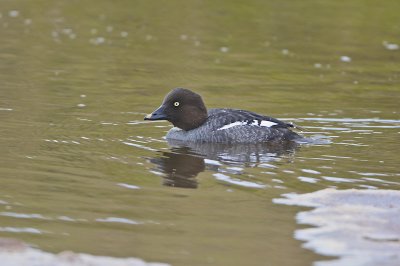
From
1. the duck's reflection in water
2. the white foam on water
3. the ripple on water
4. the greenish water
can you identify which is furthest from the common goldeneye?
the ripple on water

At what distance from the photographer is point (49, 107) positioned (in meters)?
15.7

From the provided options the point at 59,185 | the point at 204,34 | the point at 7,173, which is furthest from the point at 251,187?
the point at 204,34

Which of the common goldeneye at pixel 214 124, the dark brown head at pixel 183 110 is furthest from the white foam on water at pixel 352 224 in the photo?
the dark brown head at pixel 183 110

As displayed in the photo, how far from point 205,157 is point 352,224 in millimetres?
4101

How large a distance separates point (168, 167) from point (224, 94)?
19.7 feet

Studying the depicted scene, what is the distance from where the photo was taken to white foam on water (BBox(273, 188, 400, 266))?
26.6 feet

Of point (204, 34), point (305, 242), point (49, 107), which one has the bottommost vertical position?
point (305, 242)

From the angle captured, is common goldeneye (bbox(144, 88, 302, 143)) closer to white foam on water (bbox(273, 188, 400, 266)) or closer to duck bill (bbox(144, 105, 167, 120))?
duck bill (bbox(144, 105, 167, 120))

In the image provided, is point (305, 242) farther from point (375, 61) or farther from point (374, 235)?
point (375, 61)

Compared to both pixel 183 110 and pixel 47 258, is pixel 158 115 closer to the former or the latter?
pixel 183 110

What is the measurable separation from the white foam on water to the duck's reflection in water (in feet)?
5.54

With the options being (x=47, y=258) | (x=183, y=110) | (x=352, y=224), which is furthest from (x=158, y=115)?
(x=47, y=258)

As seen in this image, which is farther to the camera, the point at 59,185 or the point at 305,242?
the point at 59,185

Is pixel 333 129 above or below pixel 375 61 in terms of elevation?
below
